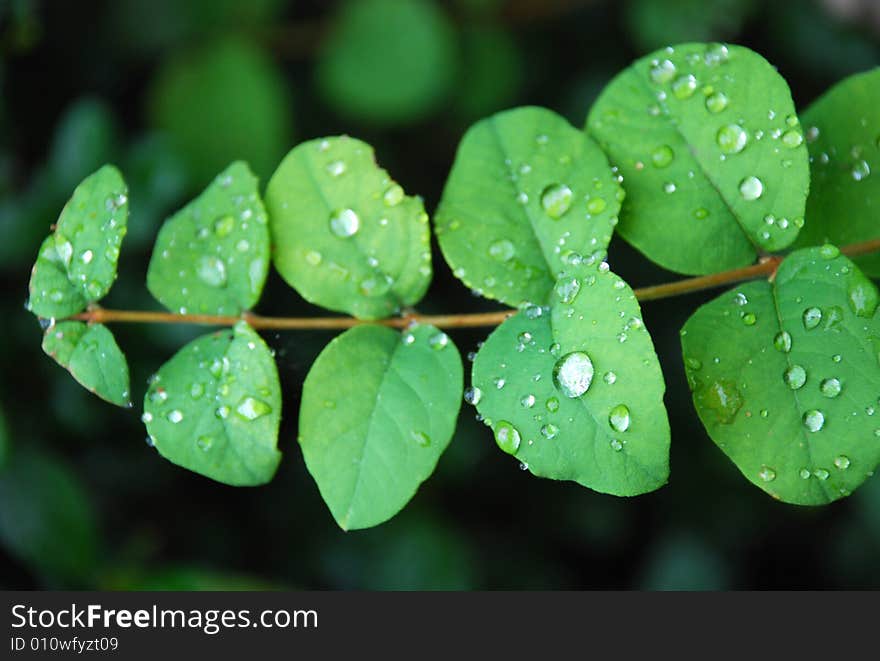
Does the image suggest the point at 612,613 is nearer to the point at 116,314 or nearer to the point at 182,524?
the point at 116,314

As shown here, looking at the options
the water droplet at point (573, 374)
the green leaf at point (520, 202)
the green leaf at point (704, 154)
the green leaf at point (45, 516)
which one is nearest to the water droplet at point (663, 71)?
the green leaf at point (704, 154)

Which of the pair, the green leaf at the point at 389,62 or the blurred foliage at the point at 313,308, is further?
the green leaf at the point at 389,62

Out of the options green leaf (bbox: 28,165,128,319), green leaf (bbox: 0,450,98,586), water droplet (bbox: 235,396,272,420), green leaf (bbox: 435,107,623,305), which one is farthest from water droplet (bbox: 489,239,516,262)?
green leaf (bbox: 0,450,98,586)

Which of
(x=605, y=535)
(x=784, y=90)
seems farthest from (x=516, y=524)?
(x=784, y=90)

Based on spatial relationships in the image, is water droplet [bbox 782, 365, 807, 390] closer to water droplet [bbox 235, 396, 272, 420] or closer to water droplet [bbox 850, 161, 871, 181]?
water droplet [bbox 850, 161, 871, 181]

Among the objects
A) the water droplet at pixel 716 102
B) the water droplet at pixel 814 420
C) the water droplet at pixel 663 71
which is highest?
the water droplet at pixel 663 71

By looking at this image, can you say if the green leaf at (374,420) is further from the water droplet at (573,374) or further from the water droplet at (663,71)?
the water droplet at (663,71)

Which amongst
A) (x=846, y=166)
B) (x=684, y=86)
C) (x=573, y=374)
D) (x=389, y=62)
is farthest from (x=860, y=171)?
(x=389, y=62)
